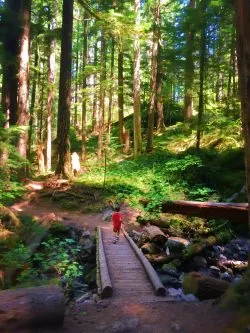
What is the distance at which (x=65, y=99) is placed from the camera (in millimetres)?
18344

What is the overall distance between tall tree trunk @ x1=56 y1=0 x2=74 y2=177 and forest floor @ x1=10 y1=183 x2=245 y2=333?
1097 cm

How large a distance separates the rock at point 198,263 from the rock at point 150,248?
132cm

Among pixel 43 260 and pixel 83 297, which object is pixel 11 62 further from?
pixel 83 297

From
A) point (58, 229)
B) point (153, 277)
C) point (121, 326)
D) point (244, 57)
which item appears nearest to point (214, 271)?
point (153, 277)

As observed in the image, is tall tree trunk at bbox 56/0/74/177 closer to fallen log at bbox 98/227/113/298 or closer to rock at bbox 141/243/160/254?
rock at bbox 141/243/160/254

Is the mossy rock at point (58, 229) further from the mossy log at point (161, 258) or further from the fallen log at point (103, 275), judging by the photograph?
the mossy log at point (161, 258)

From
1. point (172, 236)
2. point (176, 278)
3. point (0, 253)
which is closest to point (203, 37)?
point (172, 236)

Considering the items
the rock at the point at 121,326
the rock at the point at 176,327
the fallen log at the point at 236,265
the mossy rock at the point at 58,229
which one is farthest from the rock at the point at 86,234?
the rock at the point at 176,327

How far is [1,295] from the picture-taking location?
563 centimetres

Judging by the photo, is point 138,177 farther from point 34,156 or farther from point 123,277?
point 34,156

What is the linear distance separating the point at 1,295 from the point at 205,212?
6.45 meters

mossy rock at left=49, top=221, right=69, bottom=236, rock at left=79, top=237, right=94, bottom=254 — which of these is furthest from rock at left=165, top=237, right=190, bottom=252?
mossy rock at left=49, top=221, right=69, bottom=236

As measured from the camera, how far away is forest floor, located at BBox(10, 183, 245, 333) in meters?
5.75

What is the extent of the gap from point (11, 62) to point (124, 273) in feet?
33.5
